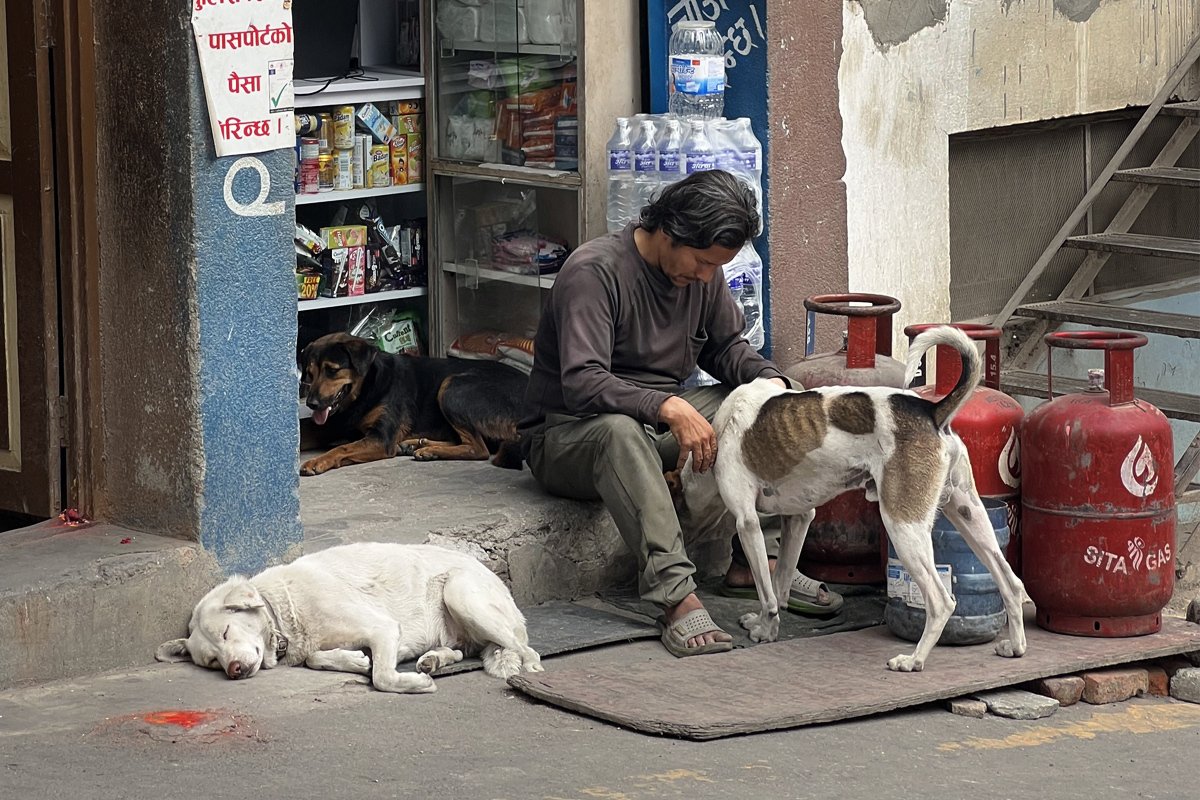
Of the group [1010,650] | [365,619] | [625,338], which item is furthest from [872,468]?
[365,619]

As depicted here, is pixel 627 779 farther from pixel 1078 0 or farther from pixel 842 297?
pixel 1078 0

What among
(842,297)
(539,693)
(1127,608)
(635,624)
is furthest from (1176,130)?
(539,693)

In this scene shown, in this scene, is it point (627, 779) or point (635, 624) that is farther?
point (635, 624)

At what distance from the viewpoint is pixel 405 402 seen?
24.9ft

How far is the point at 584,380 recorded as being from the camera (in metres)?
5.91

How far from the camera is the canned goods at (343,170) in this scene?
7766 mm

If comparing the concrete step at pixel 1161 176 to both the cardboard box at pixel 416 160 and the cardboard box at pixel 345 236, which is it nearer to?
the cardboard box at pixel 416 160

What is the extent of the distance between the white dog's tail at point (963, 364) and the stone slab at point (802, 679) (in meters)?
0.79

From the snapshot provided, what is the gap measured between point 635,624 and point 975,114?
348 centimetres

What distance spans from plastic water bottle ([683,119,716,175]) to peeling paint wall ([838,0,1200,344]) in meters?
0.85

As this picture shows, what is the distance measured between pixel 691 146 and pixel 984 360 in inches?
56.5

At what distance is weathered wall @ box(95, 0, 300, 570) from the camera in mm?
5348

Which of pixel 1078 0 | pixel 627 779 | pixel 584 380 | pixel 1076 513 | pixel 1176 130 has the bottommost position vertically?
pixel 627 779

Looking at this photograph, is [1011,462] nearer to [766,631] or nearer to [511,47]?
[766,631]
